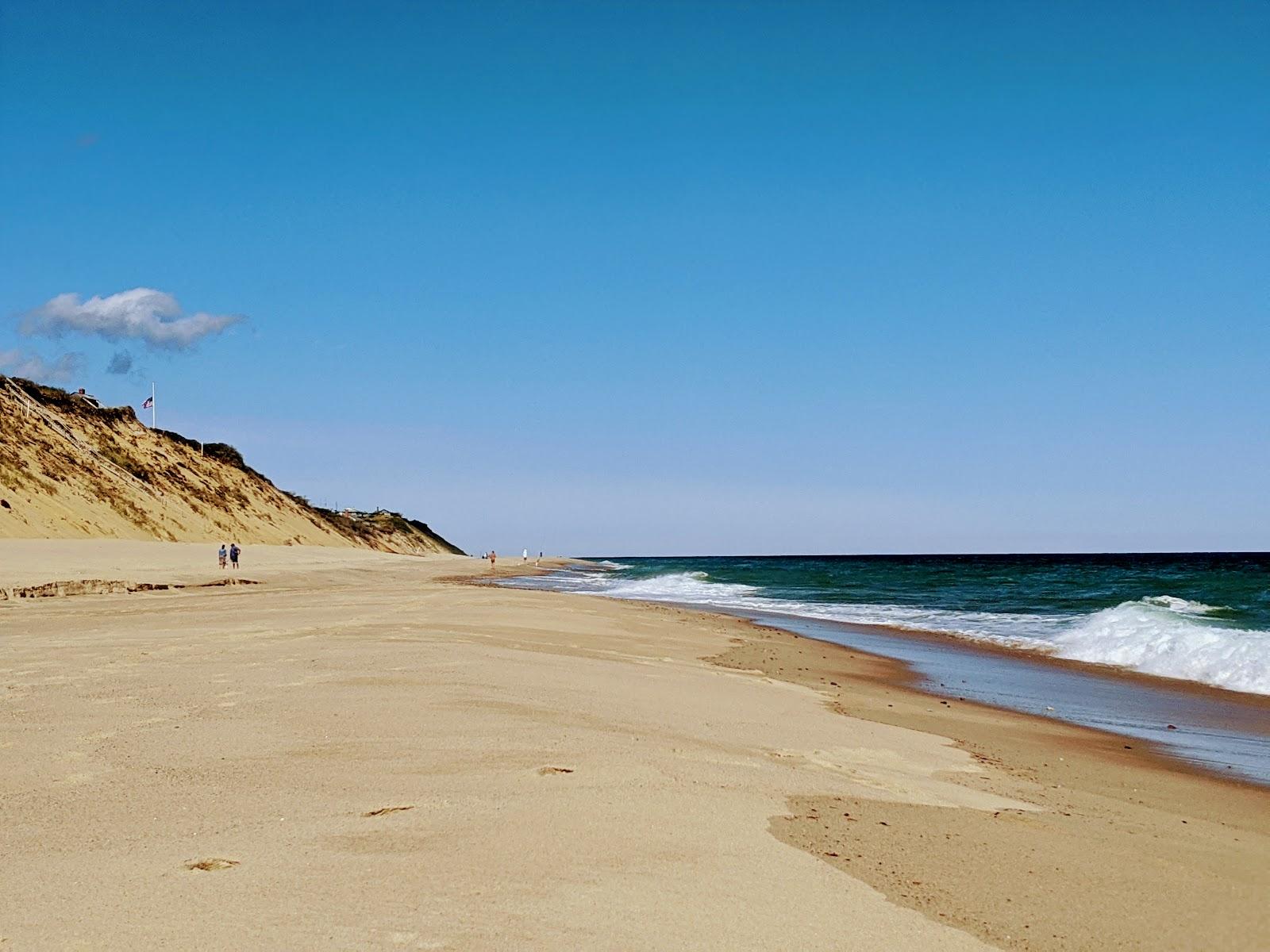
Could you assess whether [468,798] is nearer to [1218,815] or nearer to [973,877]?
[973,877]

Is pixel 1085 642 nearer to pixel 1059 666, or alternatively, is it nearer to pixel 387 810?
pixel 1059 666

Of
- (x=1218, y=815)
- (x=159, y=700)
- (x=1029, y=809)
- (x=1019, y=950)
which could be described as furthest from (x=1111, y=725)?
(x=159, y=700)

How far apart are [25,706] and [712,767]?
4.72 metres

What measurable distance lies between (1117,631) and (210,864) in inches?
812

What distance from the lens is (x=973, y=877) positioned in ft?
14.7

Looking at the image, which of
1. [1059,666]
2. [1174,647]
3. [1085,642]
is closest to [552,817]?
[1059,666]

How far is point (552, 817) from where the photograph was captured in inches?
182

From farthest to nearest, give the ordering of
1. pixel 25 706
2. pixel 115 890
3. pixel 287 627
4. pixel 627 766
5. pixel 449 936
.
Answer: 1. pixel 287 627
2. pixel 25 706
3. pixel 627 766
4. pixel 115 890
5. pixel 449 936

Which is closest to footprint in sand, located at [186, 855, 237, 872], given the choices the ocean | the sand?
the sand

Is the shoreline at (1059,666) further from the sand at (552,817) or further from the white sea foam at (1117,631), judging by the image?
the white sea foam at (1117,631)

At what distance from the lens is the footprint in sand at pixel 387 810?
14.9 feet

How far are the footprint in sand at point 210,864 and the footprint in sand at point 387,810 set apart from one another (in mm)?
764

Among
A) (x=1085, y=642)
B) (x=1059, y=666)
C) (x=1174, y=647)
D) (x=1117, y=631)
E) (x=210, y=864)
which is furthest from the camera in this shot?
(x=1117, y=631)

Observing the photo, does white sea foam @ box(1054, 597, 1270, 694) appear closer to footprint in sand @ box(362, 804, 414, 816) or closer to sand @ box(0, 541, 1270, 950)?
sand @ box(0, 541, 1270, 950)
